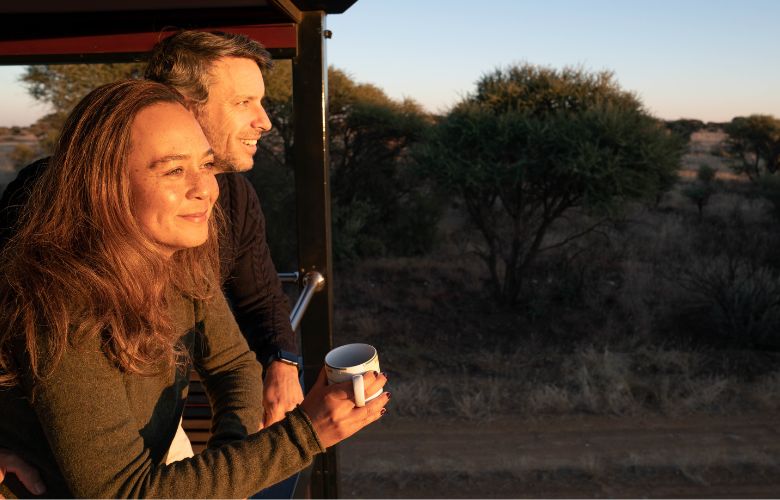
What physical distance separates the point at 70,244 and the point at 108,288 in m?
0.12

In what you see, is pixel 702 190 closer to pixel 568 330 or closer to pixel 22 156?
pixel 568 330

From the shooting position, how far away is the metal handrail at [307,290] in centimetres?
253

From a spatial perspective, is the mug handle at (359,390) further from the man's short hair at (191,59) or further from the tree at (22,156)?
the tree at (22,156)

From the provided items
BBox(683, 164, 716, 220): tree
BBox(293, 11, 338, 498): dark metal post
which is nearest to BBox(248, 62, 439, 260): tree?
BBox(683, 164, 716, 220): tree

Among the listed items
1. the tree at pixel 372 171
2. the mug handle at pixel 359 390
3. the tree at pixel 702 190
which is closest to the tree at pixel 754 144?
the tree at pixel 702 190

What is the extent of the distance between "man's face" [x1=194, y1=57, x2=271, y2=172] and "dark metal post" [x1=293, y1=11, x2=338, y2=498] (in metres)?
0.31

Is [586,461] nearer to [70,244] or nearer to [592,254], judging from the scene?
[70,244]

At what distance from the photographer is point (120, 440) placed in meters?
1.24

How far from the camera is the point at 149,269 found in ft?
4.70

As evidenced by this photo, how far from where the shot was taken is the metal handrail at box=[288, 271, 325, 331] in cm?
253

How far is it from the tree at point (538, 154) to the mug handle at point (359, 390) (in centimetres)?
799

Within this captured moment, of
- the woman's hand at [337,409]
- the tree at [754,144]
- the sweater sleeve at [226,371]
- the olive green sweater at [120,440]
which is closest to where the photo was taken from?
the olive green sweater at [120,440]

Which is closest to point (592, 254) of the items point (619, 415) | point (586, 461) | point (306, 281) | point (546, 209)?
point (546, 209)

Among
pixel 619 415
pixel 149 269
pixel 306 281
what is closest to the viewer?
pixel 149 269
